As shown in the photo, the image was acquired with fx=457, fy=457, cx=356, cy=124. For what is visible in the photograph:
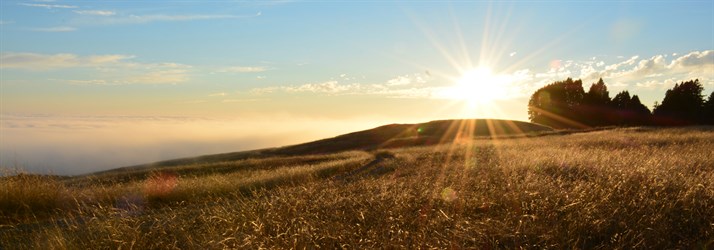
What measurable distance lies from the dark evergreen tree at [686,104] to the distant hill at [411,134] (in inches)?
640

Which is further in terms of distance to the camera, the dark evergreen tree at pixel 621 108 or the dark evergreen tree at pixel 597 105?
the dark evergreen tree at pixel 597 105

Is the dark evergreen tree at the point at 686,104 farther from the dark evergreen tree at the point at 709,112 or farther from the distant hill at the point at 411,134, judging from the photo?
the distant hill at the point at 411,134

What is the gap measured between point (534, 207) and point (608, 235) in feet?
2.99

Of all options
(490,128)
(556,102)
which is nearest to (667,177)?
(490,128)

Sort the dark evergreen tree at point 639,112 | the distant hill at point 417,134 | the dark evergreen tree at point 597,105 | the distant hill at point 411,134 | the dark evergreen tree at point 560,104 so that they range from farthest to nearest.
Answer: the dark evergreen tree at point 560,104
the dark evergreen tree at point 597,105
the dark evergreen tree at point 639,112
the distant hill at point 417,134
the distant hill at point 411,134

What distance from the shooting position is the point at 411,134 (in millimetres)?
63531

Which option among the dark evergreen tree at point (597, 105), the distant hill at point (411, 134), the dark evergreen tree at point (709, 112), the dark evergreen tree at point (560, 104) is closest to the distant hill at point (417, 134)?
the distant hill at point (411, 134)

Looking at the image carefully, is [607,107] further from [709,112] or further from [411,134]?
[411,134]

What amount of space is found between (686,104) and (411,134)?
37320mm

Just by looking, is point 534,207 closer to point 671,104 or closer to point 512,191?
point 512,191

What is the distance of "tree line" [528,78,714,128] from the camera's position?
203ft

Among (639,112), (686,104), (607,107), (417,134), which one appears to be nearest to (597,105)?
(607,107)

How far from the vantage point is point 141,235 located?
5.63m

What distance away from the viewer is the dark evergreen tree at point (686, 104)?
61438 millimetres
